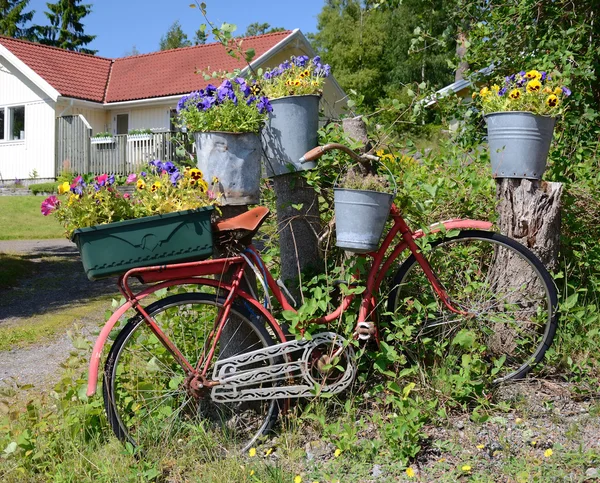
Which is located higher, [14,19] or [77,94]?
[14,19]

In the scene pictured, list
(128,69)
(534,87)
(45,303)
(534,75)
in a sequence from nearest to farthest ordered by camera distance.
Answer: (534,87)
(534,75)
(45,303)
(128,69)

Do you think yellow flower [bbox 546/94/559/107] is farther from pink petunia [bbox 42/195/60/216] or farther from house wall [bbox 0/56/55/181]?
house wall [bbox 0/56/55/181]

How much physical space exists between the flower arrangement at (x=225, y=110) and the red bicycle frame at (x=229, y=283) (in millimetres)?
598

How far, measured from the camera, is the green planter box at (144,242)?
9.53 ft

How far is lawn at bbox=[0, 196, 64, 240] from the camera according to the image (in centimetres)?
1311

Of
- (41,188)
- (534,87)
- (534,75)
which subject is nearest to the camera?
(534,87)

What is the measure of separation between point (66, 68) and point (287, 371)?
22840 mm

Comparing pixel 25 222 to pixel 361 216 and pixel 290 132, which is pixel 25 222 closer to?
pixel 290 132

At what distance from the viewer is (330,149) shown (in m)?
3.41

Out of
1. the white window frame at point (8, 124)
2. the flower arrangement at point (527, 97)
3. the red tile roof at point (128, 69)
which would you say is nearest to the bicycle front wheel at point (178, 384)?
the flower arrangement at point (527, 97)

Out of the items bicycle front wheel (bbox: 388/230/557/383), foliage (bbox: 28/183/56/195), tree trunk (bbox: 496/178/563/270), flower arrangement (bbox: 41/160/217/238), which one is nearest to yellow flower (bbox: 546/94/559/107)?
tree trunk (bbox: 496/178/563/270)

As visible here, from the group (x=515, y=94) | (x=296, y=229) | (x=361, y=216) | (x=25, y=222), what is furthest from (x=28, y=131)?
(x=361, y=216)

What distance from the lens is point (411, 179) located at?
12.0ft

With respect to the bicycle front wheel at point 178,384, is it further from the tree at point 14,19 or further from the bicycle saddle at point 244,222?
the tree at point 14,19
